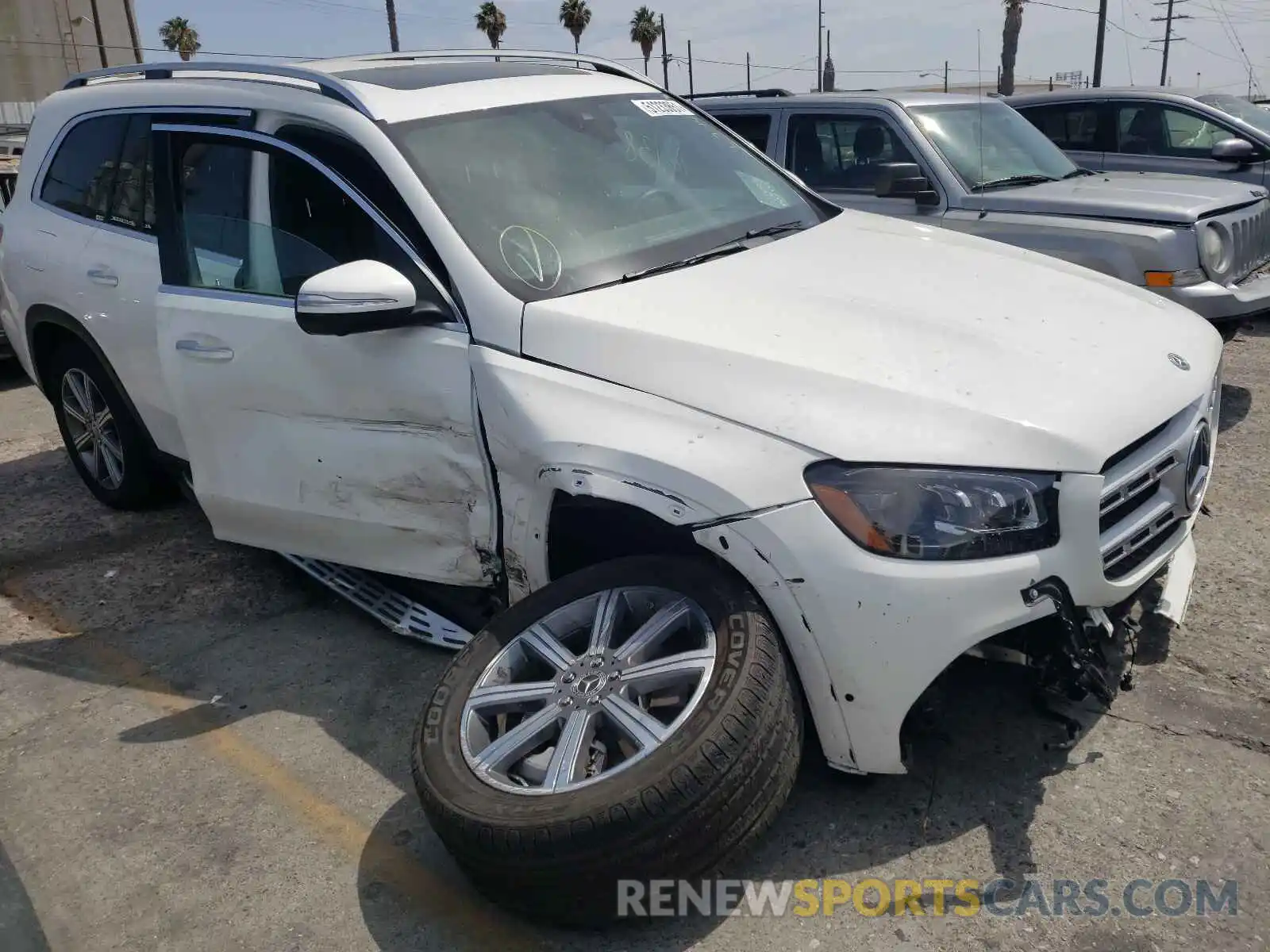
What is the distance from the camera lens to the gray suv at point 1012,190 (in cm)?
561

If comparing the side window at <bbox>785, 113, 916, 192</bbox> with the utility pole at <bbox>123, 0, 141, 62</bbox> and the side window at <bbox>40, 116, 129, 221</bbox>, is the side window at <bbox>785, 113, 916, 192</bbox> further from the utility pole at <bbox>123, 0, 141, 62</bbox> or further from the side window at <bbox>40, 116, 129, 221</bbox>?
the utility pole at <bbox>123, 0, 141, 62</bbox>

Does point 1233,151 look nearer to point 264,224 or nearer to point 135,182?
point 264,224

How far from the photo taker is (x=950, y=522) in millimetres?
2402

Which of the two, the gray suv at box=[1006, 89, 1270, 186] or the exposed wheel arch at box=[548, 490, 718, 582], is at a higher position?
the gray suv at box=[1006, 89, 1270, 186]

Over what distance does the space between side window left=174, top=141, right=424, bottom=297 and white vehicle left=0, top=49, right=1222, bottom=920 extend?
1 cm

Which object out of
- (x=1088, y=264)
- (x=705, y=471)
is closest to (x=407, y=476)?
(x=705, y=471)

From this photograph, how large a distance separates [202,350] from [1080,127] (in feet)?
23.7

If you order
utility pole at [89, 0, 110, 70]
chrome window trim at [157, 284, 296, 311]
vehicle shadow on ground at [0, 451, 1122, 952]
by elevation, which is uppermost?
utility pole at [89, 0, 110, 70]

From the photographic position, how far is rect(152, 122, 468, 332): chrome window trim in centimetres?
307

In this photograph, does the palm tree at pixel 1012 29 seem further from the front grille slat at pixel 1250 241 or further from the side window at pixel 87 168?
the side window at pixel 87 168

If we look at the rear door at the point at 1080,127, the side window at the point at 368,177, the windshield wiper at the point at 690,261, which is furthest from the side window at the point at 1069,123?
the side window at the point at 368,177

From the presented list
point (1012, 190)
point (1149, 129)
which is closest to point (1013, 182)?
point (1012, 190)

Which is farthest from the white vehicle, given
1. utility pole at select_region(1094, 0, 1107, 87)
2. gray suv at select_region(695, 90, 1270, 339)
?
utility pole at select_region(1094, 0, 1107, 87)

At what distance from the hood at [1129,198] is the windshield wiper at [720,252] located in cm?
280
